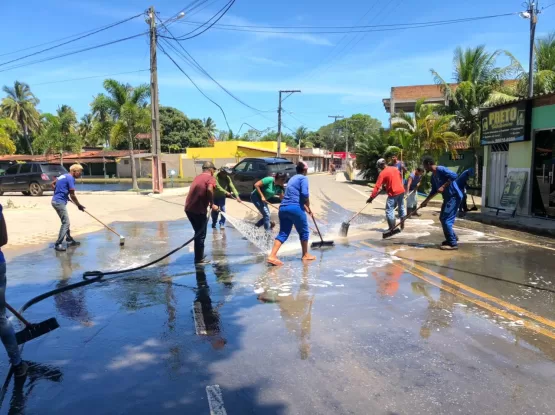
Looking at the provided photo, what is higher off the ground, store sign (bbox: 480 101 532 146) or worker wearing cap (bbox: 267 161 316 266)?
store sign (bbox: 480 101 532 146)

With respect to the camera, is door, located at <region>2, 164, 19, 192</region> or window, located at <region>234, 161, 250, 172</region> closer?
window, located at <region>234, 161, 250, 172</region>

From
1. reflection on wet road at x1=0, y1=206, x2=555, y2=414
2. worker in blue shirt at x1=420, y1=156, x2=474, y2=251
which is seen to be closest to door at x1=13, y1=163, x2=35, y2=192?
reflection on wet road at x1=0, y1=206, x2=555, y2=414

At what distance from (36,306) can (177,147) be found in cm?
5249

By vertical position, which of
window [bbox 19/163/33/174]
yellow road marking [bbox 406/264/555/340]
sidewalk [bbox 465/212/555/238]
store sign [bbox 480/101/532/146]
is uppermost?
store sign [bbox 480/101/532/146]

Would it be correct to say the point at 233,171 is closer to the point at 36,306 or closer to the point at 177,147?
the point at 36,306

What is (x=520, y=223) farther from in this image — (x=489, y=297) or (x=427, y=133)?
(x=427, y=133)

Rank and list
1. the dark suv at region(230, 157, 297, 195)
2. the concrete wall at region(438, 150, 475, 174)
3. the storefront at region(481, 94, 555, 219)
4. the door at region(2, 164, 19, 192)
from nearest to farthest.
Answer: the storefront at region(481, 94, 555, 219)
the dark suv at region(230, 157, 297, 195)
the door at region(2, 164, 19, 192)
the concrete wall at region(438, 150, 475, 174)

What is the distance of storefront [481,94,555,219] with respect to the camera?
475 inches

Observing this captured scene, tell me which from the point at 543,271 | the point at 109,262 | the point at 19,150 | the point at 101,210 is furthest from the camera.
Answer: the point at 19,150

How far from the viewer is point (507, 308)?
496 cm

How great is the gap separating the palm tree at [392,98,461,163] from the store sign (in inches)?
357

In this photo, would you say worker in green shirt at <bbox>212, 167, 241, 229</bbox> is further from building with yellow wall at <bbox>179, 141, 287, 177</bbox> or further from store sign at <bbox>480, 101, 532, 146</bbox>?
building with yellow wall at <bbox>179, 141, 287, 177</bbox>

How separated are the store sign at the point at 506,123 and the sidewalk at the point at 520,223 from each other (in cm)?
217

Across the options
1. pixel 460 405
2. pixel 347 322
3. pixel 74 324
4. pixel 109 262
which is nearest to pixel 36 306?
pixel 74 324
